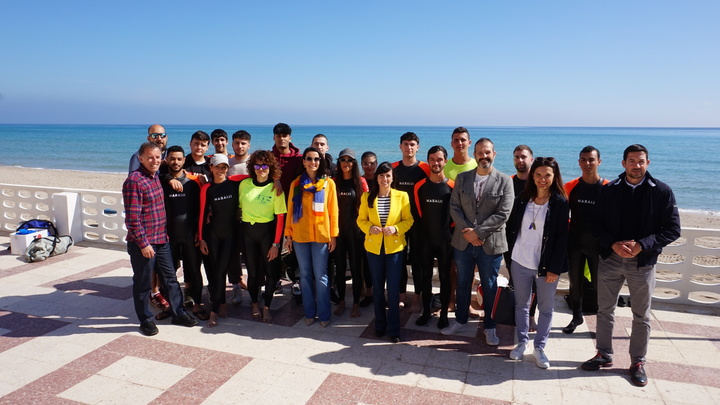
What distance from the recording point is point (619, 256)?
3.71m

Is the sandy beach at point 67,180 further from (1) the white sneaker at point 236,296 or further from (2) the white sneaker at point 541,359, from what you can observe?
(1) the white sneaker at point 236,296

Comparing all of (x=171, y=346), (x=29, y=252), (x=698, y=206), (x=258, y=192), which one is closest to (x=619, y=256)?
(x=258, y=192)

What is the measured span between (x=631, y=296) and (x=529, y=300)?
0.83 m

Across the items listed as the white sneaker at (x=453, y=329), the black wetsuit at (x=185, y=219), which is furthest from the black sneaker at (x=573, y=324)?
the black wetsuit at (x=185, y=219)

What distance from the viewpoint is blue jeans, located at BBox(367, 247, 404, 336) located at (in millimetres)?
4387

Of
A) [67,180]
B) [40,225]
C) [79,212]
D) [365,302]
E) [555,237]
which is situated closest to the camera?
[555,237]

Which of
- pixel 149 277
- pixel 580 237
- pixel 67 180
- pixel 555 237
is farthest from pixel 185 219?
pixel 67 180

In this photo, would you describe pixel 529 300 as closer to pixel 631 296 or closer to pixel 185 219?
pixel 631 296

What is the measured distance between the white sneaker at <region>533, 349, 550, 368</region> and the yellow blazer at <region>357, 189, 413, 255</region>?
1560mm

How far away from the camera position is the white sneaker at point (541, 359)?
3.94 meters

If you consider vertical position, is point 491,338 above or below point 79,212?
below

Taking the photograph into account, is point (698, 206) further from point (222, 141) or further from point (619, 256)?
point (222, 141)

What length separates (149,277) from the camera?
4512 millimetres

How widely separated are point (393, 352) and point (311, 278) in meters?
1.22
